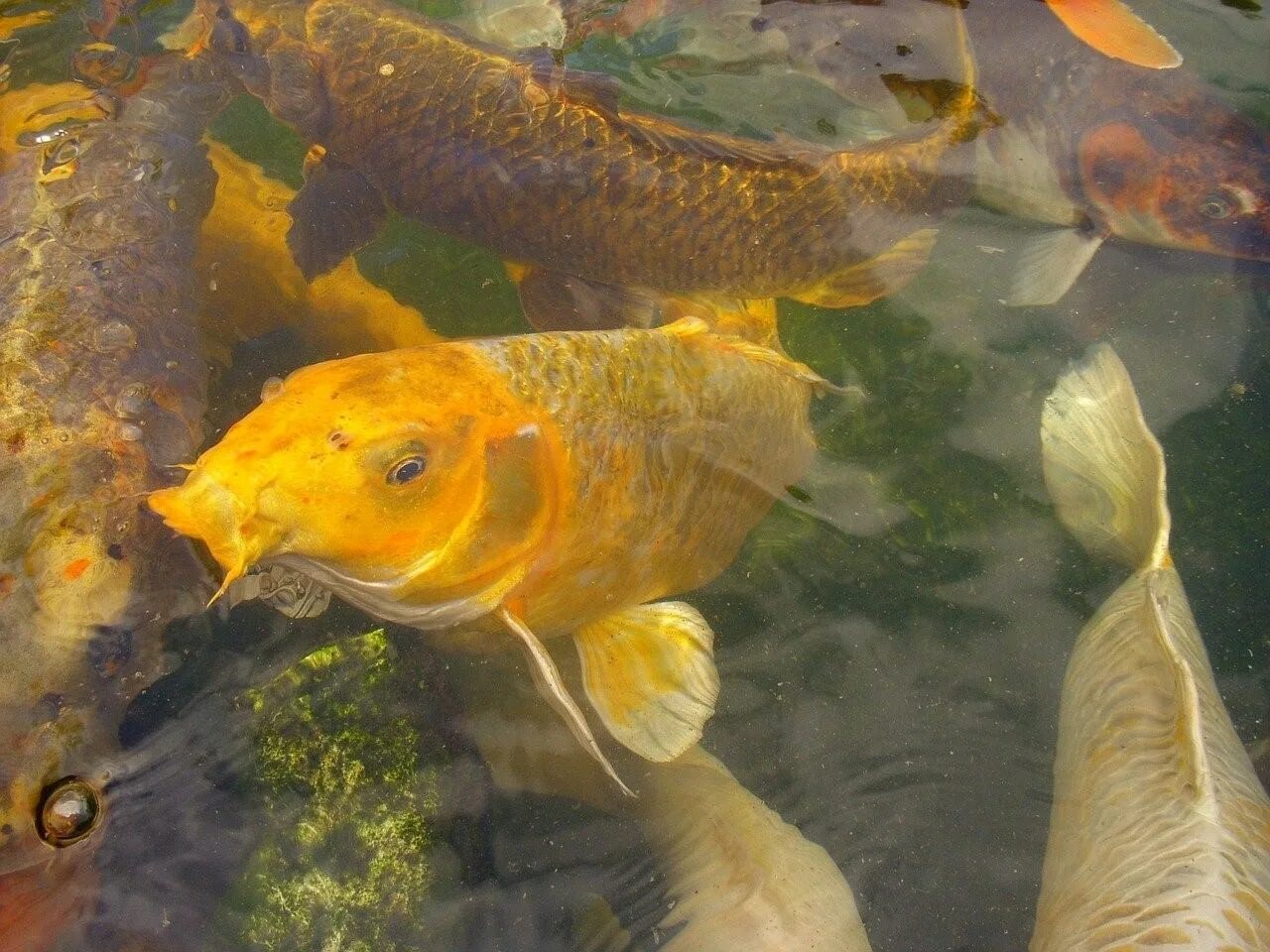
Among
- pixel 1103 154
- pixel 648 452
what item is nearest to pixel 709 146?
pixel 648 452

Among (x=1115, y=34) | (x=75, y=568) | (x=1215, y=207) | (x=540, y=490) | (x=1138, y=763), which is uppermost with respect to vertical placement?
(x=1115, y=34)

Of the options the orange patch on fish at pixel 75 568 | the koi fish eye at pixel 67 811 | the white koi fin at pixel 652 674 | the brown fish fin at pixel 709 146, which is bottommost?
the koi fish eye at pixel 67 811

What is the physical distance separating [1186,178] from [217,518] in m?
4.11

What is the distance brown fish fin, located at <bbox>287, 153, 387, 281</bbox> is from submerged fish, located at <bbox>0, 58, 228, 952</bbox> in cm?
53

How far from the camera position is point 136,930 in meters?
2.35

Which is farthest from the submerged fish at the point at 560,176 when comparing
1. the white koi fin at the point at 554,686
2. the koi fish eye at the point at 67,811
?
the koi fish eye at the point at 67,811

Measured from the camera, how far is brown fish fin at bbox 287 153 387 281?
3684 mm

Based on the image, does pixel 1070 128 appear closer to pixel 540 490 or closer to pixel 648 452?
pixel 648 452

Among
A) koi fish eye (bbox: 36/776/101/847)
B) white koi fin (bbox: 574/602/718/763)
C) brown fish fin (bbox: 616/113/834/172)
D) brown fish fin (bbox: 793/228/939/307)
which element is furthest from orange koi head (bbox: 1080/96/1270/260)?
koi fish eye (bbox: 36/776/101/847)

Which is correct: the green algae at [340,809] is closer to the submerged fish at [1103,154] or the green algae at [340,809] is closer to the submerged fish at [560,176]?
the submerged fish at [560,176]

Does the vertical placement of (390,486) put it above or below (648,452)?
above

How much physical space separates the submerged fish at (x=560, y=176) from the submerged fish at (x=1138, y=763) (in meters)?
1.16

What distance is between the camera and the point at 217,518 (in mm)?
1938

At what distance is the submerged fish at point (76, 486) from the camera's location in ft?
7.75
